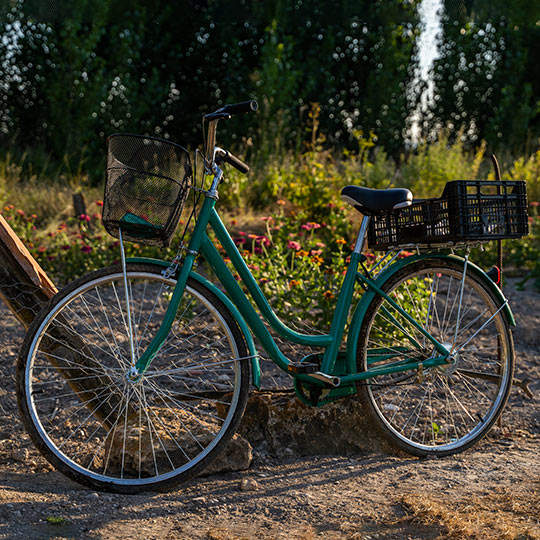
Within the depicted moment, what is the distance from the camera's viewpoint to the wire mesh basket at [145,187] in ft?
9.01

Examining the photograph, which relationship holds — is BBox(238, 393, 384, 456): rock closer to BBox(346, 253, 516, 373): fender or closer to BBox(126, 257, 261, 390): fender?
BBox(346, 253, 516, 373): fender

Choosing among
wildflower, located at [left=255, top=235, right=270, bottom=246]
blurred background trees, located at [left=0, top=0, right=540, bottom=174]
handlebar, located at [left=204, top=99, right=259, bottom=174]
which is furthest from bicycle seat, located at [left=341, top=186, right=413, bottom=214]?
blurred background trees, located at [left=0, top=0, right=540, bottom=174]

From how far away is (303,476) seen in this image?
308 centimetres

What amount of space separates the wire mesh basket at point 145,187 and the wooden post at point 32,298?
479mm

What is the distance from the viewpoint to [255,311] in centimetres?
310

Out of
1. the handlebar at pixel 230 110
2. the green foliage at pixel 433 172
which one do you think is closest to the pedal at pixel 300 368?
the handlebar at pixel 230 110

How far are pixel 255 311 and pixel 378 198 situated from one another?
78 cm

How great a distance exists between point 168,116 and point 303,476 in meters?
9.47

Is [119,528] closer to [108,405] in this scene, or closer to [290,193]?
[108,405]

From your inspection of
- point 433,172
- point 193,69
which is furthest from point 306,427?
point 193,69

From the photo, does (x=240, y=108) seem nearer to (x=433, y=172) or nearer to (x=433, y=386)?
(x=433, y=386)

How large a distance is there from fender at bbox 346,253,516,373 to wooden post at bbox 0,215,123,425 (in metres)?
1.15

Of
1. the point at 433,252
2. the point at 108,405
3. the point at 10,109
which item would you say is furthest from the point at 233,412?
the point at 10,109

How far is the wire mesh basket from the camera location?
2746 mm
